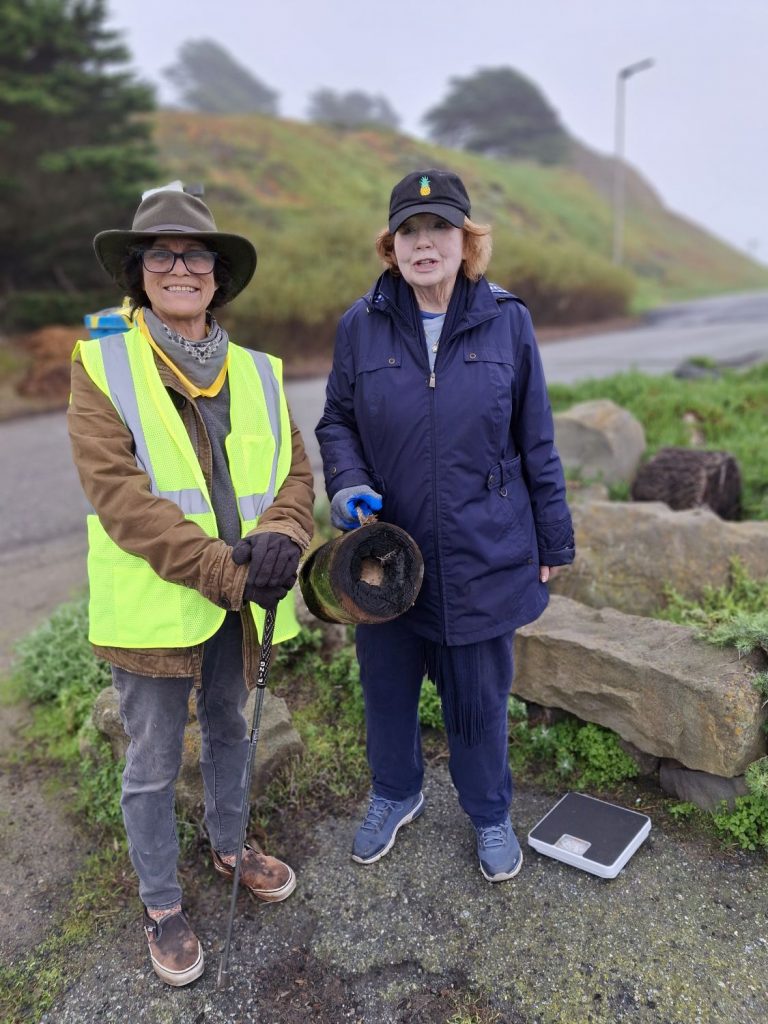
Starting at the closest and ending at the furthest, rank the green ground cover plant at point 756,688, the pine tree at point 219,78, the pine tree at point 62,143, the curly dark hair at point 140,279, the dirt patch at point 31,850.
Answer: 1. the curly dark hair at point 140,279
2. the dirt patch at point 31,850
3. the green ground cover plant at point 756,688
4. the pine tree at point 62,143
5. the pine tree at point 219,78

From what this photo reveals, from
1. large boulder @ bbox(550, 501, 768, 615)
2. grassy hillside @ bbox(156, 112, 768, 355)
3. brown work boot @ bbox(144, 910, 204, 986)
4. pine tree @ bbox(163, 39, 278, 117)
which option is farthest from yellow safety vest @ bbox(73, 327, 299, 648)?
pine tree @ bbox(163, 39, 278, 117)

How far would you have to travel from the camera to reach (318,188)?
94.5ft

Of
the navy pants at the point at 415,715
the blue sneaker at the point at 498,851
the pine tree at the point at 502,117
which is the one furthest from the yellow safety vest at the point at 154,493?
the pine tree at the point at 502,117

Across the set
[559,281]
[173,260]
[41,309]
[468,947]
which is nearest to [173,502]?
[173,260]

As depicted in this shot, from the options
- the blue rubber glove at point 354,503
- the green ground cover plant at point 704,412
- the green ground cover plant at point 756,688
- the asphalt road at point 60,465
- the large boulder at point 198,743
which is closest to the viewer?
the blue rubber glove at point 354,503

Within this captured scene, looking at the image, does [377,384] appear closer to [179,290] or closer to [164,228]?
[179,290]

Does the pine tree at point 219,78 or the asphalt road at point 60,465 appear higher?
the pine tree at point 219,78

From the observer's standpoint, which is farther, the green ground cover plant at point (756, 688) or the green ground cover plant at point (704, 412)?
the green ground cover plant at point (704, 412)

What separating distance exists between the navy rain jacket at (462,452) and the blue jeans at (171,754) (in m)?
0.66

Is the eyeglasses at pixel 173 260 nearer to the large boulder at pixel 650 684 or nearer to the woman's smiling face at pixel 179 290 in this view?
the woman's smiling face at pixel 179 290

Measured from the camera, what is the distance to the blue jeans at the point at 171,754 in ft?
7.80

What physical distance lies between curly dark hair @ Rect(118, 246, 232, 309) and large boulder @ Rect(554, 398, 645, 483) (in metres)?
3.58

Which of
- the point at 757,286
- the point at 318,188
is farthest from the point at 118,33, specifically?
the point at 757,286

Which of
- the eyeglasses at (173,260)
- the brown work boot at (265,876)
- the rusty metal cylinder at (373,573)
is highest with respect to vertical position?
the eyeglasses at (173,260)
